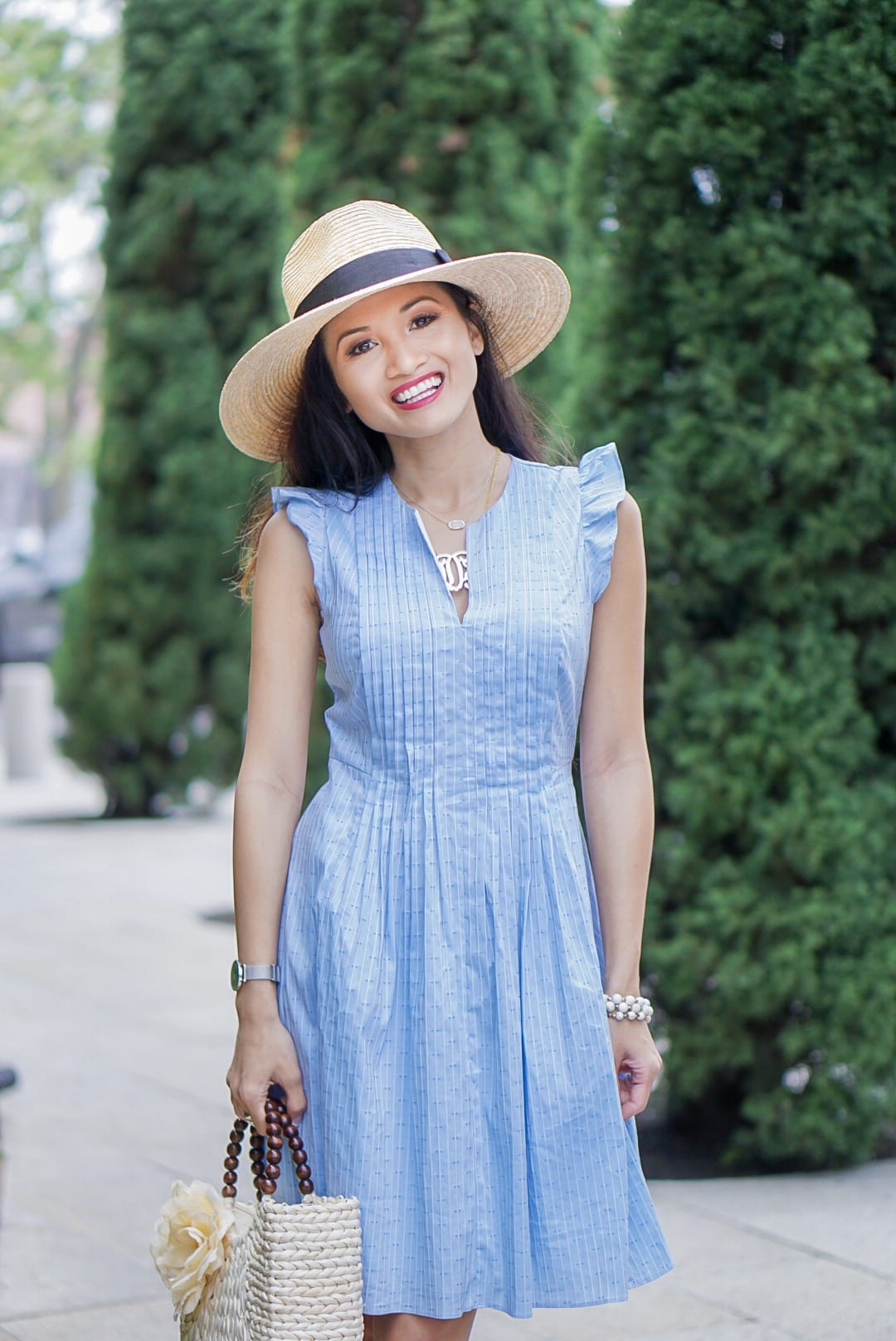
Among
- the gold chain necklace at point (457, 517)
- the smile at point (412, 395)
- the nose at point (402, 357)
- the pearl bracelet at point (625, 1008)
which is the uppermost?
the nose at point (402, 357)

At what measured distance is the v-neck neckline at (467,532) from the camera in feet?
7.82

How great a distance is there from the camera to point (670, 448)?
4227 millimetres

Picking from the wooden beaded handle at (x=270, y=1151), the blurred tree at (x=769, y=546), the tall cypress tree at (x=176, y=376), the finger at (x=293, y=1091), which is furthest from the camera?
the tall cypress tree at (x=176, y=376)

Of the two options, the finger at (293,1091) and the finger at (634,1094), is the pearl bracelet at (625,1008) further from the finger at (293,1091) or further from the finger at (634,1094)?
the finger at (293,1091)

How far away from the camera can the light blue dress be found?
229 cm

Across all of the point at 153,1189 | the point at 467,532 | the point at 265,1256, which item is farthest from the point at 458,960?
the point at 153,1189

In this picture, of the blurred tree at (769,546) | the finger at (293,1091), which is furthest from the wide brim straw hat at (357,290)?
the blurred tree at (769,546)

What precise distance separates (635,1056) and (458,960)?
32 centimetres

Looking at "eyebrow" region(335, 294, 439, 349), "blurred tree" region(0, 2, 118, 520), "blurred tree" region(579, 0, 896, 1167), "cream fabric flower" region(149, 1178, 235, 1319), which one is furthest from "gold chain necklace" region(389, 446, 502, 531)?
"blurred tree" region(0, 2, 118, 520)

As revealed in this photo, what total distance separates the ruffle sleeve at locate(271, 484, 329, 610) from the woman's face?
0.45 feet

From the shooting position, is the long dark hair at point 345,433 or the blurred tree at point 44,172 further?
the blurred tree at point 44,172

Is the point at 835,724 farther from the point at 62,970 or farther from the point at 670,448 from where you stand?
the point at 62,970

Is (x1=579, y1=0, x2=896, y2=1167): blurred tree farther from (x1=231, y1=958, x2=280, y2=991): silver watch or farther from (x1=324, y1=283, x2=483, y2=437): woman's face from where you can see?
(x1=231, y1=958, x2=280, y2=991): silver watch

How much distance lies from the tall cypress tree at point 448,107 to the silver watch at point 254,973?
14.8ft
